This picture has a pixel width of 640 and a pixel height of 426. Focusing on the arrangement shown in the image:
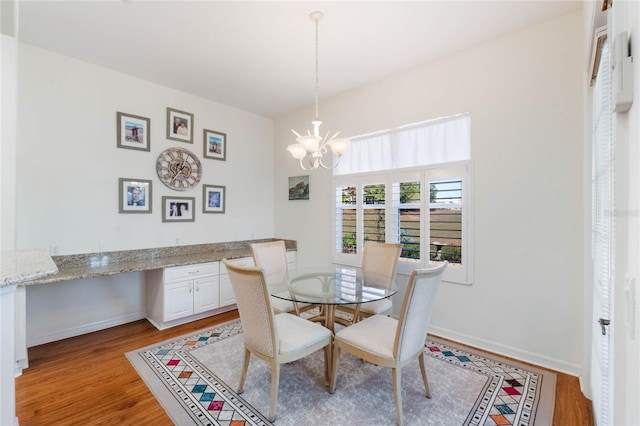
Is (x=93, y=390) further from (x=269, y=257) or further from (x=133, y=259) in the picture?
(x=269, y=257)

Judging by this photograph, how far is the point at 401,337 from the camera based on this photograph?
1792mm

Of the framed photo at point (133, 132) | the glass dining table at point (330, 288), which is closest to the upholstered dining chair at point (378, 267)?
the glass dining table at point (330, 288)

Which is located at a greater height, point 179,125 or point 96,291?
point 179,125

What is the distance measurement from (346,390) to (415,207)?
2011mm

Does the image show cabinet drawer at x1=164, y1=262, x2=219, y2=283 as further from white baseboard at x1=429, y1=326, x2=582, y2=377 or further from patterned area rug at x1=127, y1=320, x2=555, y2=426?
white baseboard at x1=429, y1=326, x2=582, y2=377

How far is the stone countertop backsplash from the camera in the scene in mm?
2784

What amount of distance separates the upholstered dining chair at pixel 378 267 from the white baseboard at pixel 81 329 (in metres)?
2.67

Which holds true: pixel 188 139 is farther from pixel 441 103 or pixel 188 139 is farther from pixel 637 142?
pixel 637 142

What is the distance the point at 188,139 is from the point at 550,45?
415 centimetres

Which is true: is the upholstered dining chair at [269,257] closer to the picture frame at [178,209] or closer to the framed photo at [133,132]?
the picture frame at [178,209]

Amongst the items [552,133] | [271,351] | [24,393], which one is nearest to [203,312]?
[24,393]

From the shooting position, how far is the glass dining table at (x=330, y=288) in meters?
2.13

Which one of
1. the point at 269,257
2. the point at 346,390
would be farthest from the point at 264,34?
the point at 346,390

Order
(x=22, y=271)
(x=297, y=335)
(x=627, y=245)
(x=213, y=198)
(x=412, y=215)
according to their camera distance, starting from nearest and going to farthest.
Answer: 1. (x=627, y=245)
2. (x=22, y=271)
3. (x=297, y=335)
4. (x=412, y=215)
5. (x=213, y=198)
